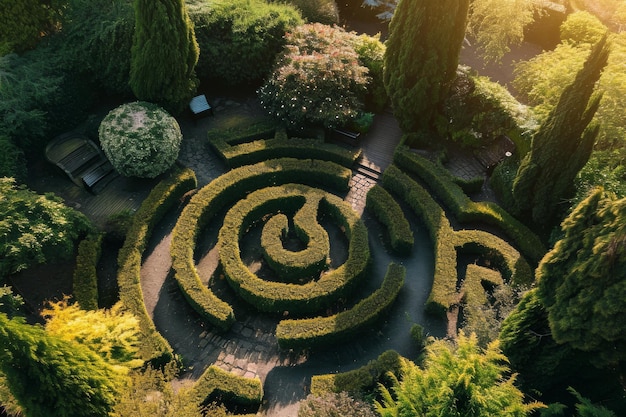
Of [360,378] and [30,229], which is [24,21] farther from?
[360,378]

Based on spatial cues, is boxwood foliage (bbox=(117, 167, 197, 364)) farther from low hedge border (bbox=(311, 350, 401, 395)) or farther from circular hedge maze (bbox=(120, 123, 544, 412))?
Result: low hedge border (bbox=(311, 350, 401, 395))

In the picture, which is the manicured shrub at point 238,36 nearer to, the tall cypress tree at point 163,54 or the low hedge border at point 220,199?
the tall cypress tree at point 163,54

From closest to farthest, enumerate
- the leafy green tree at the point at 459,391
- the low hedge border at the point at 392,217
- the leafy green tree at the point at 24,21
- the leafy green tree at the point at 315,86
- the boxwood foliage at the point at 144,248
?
1. the leafy green tree at the point at 459,391
2. the boxwood foliage at the point at 144,248
3. the low hedge border at the point at 392,217
4. the leafy green tree at the point at 24,21
5. the leafy green tree at the point at 315,86

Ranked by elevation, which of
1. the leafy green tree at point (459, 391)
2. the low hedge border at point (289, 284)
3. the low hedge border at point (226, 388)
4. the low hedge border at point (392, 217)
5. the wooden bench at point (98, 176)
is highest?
the leafy green tree at point (459, 391)

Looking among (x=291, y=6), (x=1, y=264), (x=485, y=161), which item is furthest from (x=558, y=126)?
(x=1, y=264)

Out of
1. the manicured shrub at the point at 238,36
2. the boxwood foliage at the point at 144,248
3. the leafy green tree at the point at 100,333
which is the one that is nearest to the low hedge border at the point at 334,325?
the boxwood foliage at the point at 144,248

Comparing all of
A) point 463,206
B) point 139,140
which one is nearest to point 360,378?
point 463,206
